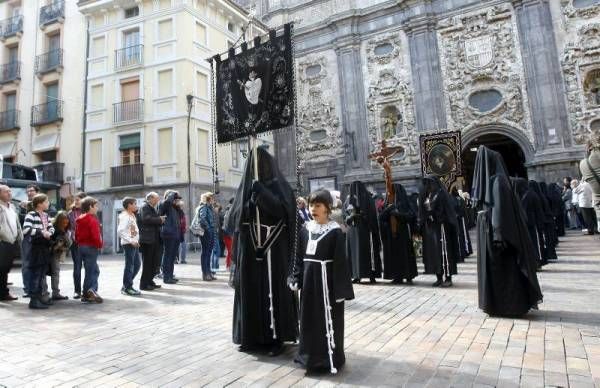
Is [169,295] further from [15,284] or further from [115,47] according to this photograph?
[115,47]

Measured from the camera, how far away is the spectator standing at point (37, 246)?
6.48 meters

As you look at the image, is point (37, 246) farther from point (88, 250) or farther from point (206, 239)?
point (206, 239)

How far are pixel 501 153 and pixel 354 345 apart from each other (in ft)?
83.4

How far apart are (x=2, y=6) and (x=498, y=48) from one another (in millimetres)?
30113

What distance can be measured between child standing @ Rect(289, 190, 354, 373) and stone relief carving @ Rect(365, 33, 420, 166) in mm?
19201

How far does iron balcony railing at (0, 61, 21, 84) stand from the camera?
24.4 metres

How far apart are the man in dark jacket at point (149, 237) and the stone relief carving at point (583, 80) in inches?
739

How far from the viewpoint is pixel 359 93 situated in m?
23.3

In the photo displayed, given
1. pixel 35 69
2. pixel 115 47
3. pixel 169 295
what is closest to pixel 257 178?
pixel 169 295

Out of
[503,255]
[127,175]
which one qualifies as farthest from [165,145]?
[503,255]

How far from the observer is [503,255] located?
5.02 meters

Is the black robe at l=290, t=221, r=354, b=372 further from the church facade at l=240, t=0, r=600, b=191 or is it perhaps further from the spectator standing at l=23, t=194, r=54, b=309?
the church facade at l=240, t=0, r=600, b=191

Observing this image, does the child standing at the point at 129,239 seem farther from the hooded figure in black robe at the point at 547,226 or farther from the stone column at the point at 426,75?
the stone column at the point at 426,75

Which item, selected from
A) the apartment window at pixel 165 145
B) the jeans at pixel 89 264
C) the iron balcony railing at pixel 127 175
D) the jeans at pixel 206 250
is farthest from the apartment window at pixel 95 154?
the jeans at pixel 89 264
